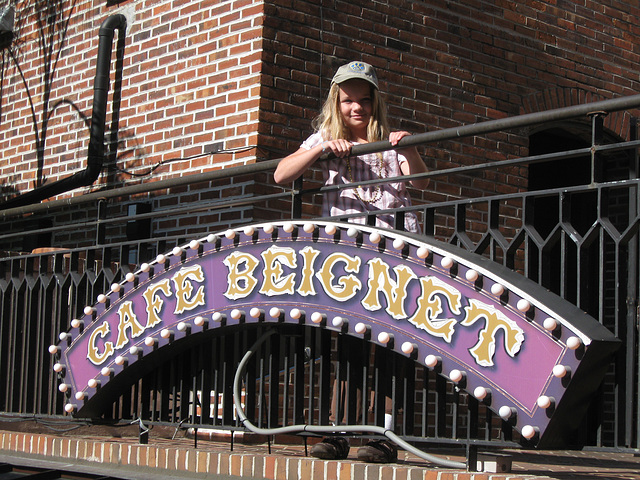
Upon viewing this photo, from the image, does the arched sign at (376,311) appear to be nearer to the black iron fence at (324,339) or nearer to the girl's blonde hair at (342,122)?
the black iron fence at (324,339)

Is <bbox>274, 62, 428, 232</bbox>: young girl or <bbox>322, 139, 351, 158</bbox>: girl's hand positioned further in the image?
<bbox>274, 62, 428, 232</bbox>: young girl

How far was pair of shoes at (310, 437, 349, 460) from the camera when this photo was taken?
14.3 ft

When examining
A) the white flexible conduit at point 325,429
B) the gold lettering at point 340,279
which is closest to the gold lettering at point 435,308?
the gold lettering at point 340,279

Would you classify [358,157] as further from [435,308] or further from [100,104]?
[100,104]

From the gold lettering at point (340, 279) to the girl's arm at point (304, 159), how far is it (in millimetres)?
490

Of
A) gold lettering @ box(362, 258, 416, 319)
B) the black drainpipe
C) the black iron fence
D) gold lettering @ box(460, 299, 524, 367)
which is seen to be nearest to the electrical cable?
the black drainpipe

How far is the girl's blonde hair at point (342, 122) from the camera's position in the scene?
4906 mm

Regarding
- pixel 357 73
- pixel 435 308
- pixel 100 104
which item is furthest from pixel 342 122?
pixel 100 104

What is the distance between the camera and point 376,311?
4.27m

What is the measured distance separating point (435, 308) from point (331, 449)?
0.82m

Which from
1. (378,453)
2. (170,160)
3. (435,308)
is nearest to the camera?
(435,308)

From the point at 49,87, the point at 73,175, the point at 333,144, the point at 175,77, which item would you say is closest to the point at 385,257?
the point at 333,144

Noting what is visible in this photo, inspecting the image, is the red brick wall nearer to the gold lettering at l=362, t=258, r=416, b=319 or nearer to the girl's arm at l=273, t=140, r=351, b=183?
the girl's arm at l=273, t=140, r=351, b=183

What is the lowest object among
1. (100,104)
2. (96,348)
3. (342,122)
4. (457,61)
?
(96,348)
